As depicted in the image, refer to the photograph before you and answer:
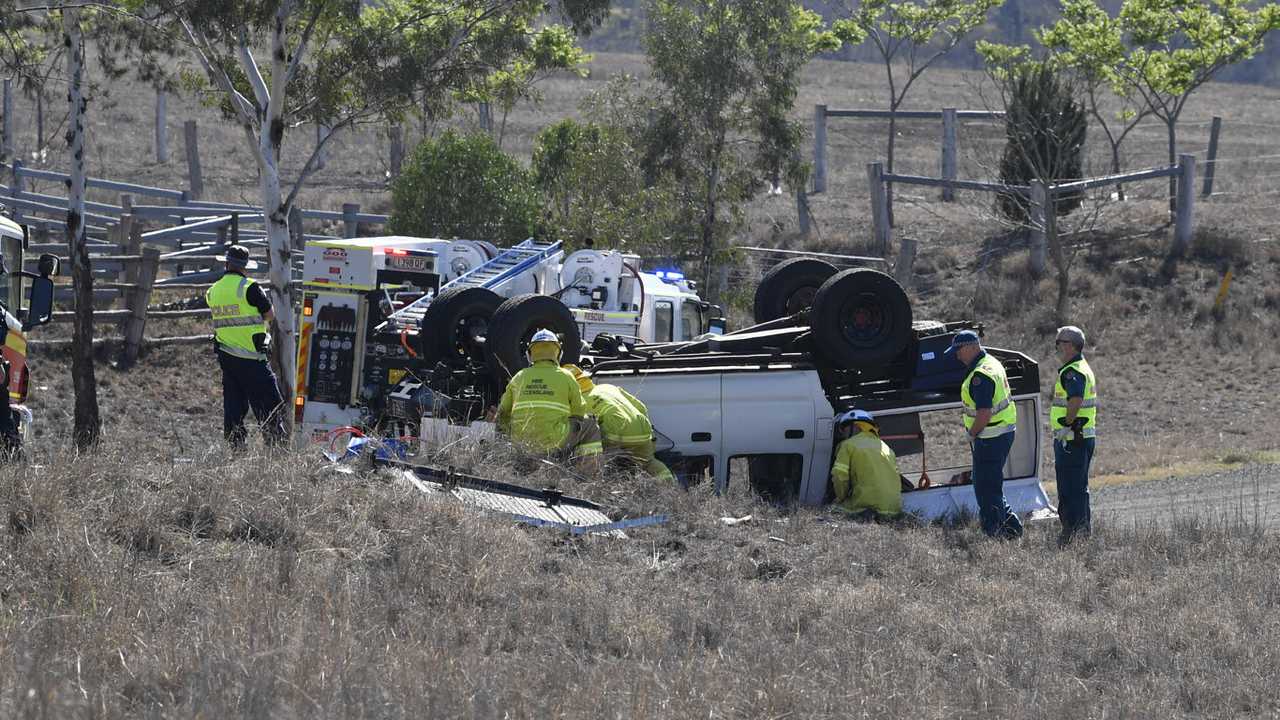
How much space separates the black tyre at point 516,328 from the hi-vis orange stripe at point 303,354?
2.67 metres

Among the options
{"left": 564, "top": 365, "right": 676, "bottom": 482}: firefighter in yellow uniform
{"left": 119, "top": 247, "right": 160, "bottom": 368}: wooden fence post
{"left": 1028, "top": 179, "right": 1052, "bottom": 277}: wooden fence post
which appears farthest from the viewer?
{"left": 1028, "top": 179, "right": 1052, "bottom": 277}: wooden fence post

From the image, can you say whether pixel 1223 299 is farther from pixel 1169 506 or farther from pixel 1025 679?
pixel 1025 679

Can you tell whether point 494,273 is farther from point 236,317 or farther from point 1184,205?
point 1184,205

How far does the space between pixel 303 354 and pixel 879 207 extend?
53.4ft

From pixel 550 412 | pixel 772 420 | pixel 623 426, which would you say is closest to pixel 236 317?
pixel 550 412

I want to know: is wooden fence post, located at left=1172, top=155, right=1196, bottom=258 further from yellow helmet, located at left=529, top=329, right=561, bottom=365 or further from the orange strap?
yellow helmet, located at left=529, top=329, right=561, bottom=365

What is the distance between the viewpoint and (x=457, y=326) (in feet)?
40.6

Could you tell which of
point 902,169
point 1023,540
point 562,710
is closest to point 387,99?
point 1023,540

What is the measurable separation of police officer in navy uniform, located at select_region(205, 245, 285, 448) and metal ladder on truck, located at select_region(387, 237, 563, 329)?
1285 mm

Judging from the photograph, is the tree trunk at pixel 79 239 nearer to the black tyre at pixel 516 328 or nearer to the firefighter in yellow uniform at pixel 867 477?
the black tyre at pixel 516 328

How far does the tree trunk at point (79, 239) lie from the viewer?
13.8m

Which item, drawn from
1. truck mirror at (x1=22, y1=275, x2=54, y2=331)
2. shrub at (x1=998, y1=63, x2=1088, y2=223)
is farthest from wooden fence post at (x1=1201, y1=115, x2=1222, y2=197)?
truck mirror at (x1=22, y1=275, x2=54, y2=331)

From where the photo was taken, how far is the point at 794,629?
750 cm

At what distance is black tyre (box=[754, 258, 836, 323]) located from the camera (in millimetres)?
14156
